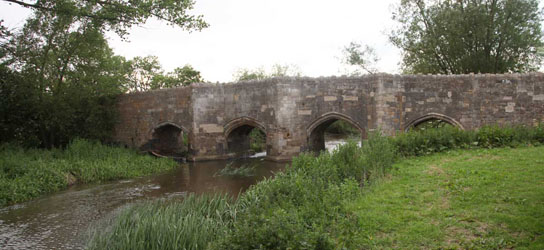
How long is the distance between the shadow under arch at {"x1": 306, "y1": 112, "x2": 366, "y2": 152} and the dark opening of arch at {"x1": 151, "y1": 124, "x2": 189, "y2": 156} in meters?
6.39

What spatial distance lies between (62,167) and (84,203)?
3578mm

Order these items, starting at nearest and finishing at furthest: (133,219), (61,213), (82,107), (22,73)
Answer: (133,219) < (61,213) < (22,73) < (82,107)

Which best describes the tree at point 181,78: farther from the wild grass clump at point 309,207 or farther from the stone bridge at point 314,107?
the wild grass clump at point 309,207

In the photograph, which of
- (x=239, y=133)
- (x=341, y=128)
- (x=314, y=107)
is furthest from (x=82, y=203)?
(x=341, y=128)

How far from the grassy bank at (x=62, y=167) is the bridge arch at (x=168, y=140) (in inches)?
80.1

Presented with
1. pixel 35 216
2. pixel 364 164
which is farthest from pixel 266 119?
pixel 35 216

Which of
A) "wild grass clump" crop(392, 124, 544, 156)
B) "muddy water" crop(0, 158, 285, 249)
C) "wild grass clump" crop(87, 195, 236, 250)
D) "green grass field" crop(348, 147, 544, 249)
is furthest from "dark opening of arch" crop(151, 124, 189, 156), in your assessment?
"green grass field" crop(348, 147, 544, 249)

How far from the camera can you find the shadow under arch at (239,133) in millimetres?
15648

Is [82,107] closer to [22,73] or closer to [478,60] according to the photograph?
[22,73]

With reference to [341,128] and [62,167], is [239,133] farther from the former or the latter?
[341,128]

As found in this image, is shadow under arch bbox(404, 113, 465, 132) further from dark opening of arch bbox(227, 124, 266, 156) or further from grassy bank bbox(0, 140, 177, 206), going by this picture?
grassy bank bbox(0, 140, 177, 206)

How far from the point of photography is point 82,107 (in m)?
17.5

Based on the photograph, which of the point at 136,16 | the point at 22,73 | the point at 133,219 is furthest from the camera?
the point at 22,73

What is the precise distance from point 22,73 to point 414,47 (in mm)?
18363
